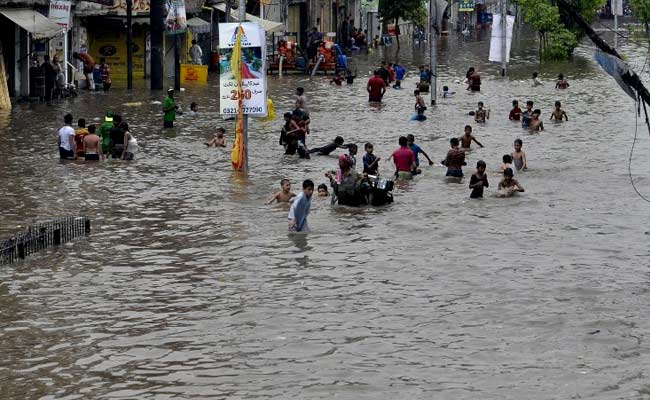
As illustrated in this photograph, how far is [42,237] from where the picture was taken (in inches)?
789

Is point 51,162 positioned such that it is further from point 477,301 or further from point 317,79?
point 317,79

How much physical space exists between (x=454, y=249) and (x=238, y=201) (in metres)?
5.36

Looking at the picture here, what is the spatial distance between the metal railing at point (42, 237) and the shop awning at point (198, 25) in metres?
35.0

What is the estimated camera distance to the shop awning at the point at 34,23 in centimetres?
3956

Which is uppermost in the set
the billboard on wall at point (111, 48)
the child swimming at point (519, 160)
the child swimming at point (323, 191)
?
the billboard on wall at point (111, 48)

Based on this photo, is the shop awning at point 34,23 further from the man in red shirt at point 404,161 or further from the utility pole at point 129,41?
the man in red shirt at point 404,161

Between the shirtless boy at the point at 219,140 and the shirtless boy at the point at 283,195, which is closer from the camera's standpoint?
the shirtless boy at the point at 283,195

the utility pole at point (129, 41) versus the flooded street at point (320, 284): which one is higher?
the utility pole at point (129, 41)

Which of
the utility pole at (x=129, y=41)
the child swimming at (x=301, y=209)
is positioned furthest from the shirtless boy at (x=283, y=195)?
the utility pole at (x=129, y=41)

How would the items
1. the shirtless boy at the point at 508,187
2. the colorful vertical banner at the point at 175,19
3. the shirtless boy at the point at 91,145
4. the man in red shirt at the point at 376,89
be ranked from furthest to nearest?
the colorful vertical banner at the point at 175,19 → the man in red shirt at the point at 376,89 → the shirtless boy at the point at 91,145 → the shirtless boy at the point at 508,187

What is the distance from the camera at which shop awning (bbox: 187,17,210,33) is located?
5601 centimetres

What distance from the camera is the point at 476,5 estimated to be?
425ft

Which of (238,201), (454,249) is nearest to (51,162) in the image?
(238,201)

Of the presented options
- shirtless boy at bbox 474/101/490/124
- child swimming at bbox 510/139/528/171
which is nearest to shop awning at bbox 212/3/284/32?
shirtless boy at bbox 474/101/490/124
